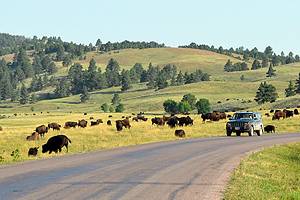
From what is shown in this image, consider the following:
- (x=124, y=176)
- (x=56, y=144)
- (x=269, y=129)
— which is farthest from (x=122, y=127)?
(x=124, y=176)

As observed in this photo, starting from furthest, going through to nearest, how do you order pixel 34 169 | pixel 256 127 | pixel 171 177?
pixel 256 127
pixel 34 169
pixel 171 177

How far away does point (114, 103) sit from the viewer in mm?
193625

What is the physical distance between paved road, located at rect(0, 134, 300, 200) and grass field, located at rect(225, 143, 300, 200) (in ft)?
1.64

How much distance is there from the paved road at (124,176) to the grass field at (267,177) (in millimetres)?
499

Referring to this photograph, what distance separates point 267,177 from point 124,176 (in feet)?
18.2

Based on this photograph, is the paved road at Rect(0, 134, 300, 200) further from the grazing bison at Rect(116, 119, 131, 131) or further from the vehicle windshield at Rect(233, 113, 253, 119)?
the grazing bison at Rect(116, 119, 131, 131)

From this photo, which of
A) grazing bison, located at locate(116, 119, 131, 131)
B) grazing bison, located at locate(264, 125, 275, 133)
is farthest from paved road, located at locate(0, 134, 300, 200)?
grazing bison, located at locate(116, 119, 131, 131)

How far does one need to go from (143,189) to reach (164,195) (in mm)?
1164

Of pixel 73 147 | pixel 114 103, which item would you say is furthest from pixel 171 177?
pixel 114 103

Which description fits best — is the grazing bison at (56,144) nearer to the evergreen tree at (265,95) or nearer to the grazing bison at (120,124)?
the grazing bison at (120,124)

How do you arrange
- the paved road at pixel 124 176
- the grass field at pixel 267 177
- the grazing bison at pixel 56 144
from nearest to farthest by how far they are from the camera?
the paved road at pixel 124 176 → the grass field at pixel 267 177 → the grazing bison at pixel 56 144

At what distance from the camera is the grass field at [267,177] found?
51.3ft

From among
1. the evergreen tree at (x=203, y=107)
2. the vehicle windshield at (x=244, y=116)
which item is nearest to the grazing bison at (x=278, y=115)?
the vehicle windshield at (x=244, y=116)

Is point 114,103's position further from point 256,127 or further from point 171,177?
point 171,177
